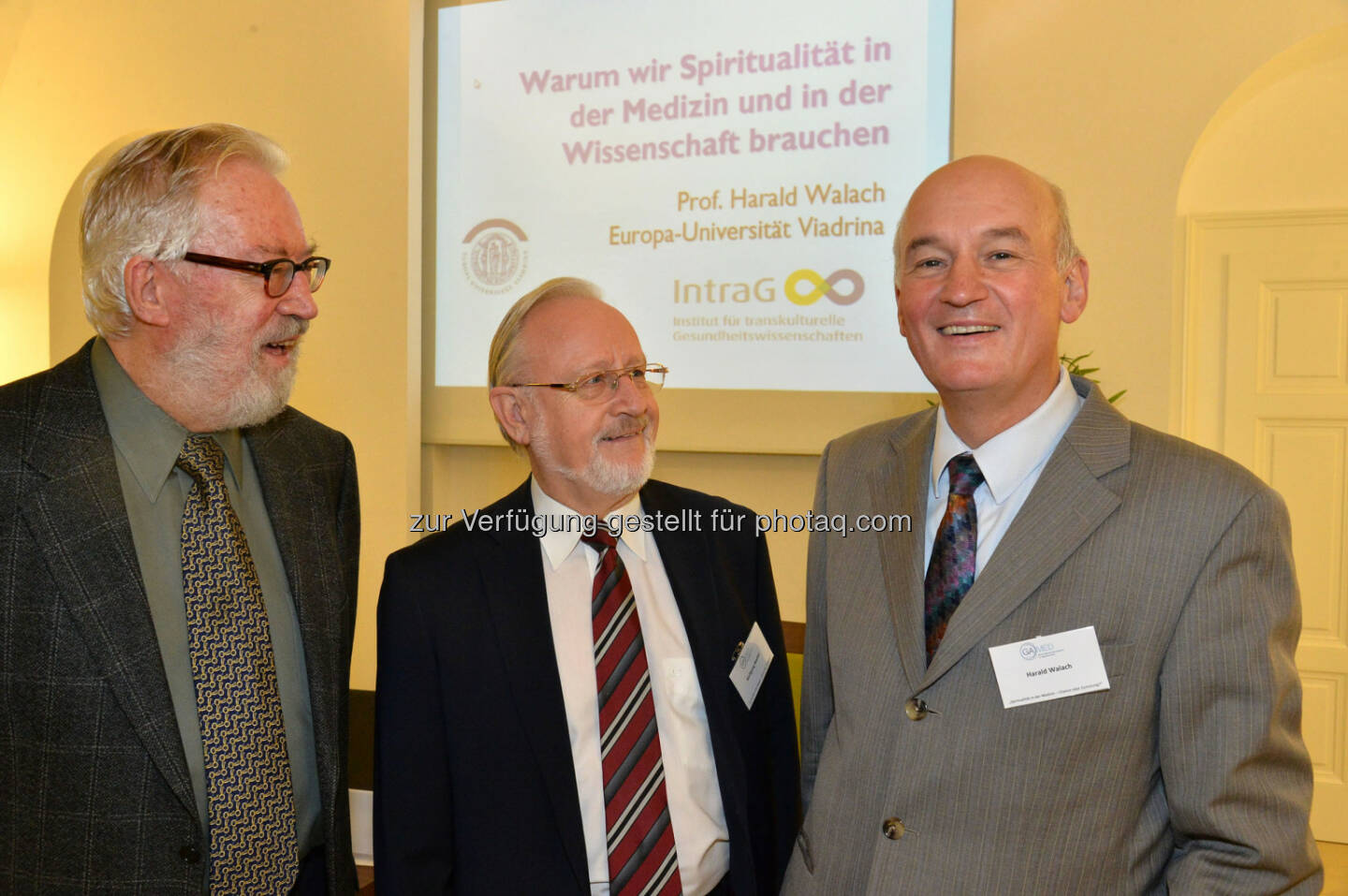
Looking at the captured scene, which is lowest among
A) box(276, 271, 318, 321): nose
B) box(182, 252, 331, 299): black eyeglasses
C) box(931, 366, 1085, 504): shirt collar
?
box(931, 366, 1085, 504): shirt collar

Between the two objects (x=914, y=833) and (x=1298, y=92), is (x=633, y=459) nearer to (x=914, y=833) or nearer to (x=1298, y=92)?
(x=914, y=833)

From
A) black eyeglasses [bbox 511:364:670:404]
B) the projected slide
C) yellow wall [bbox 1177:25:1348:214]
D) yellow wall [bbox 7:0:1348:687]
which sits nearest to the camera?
black eyeglasses [bbox 511:364:670:404]

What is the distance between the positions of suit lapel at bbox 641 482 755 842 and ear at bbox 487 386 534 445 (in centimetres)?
29

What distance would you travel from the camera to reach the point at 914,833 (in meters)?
1.57

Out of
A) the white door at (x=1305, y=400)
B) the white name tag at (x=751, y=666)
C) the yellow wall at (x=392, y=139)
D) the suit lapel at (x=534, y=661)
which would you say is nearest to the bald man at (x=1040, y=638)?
the white name tag at (x=751, y=666)

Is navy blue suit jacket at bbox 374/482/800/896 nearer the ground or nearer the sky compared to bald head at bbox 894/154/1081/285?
nearer the ground

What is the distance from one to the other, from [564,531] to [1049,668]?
933 millimetres

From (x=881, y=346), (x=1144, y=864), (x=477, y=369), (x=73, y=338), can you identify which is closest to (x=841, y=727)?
(x=1144, y=864)

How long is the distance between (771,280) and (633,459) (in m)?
2.94

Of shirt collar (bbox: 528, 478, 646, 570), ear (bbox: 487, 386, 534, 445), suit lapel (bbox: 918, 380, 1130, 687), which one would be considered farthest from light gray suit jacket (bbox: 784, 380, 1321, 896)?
ear (bbox: 487, 386, 534, 445)

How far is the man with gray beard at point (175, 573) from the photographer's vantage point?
164 centimetres

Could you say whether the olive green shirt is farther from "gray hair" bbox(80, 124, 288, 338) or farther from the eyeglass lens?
the eyeglass lens

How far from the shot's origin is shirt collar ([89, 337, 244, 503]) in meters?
1.78

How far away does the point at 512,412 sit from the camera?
221cm
